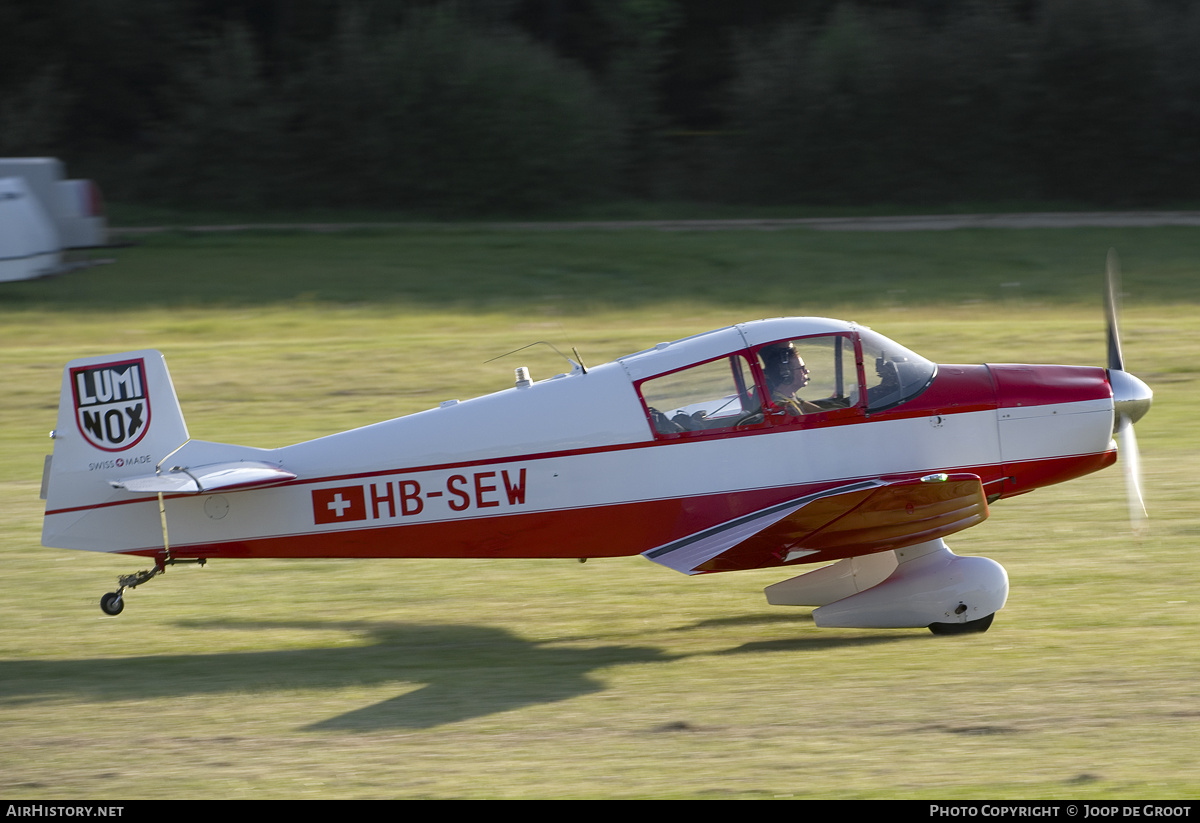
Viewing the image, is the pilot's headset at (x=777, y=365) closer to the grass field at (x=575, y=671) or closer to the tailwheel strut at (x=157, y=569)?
the grass field at (x=575, y=671)

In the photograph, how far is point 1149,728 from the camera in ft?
21.6

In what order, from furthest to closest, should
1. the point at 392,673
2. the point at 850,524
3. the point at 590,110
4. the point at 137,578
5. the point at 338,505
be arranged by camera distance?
1. the point at 590,110
2. the point at 137,578
3. the point at 338,505
4. the point at 392,673
5. the point at 850,524

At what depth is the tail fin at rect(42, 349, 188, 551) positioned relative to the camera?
7980 mm

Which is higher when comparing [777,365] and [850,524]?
[777,365]

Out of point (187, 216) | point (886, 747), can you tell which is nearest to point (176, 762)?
point (886, 747)

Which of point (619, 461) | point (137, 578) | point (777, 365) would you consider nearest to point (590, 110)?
point (777, 365)

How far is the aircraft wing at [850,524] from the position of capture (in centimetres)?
768

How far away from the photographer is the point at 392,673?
26.0 feet

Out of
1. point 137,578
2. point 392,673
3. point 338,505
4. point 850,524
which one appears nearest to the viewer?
point 850,524

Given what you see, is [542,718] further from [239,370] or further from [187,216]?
[187,216]

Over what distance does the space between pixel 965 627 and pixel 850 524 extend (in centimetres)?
124

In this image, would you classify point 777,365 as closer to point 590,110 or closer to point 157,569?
point 157,569

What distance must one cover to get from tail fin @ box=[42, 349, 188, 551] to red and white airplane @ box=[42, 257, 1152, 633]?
0.01 meters

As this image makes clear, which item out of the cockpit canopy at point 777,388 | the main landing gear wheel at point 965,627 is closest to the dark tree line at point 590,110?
the cockpit canopy at point 777,388
